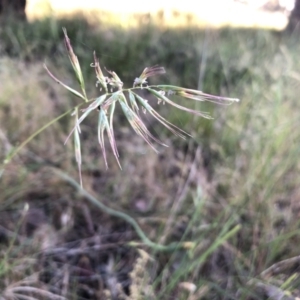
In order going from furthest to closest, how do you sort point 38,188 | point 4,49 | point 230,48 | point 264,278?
point 230,48, point 4,49, point 38,188, point 264,278

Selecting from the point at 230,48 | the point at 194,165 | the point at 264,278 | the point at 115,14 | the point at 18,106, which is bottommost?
the point at 264,278

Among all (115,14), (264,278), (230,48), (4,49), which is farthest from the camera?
(115,14)

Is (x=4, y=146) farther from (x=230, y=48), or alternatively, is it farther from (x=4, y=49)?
(x=230, y=48)

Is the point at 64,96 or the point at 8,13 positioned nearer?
the point at 64,96

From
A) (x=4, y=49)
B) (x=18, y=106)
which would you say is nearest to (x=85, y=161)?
(x=18, y=106)

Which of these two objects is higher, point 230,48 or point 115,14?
point 115,14

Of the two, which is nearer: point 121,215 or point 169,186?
point 121,215
